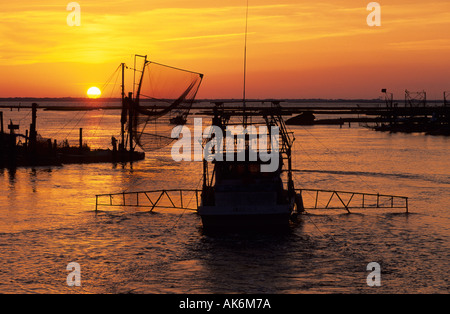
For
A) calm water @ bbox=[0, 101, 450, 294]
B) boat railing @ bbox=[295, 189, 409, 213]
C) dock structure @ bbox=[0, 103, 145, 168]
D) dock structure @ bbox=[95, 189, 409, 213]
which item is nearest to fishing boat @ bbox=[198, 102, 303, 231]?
calm water @ bbox=[0, 101, 450, 294]

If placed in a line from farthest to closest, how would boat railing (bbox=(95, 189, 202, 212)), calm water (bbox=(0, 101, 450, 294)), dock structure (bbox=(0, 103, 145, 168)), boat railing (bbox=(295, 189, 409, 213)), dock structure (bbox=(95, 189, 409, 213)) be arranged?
1. dock structure (bbox=(0, 103, 145, 168))
2. boat railing (bbox=(95, 189, 202, 212))
3. boat railing (bbox=(295, 189, 409, 213))
4. dock structure (bbox=(95, 189, 409, 213))
5. calm water (bbox=(0, 101, 450, 294))

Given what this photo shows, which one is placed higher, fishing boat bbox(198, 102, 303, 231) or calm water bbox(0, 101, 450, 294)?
fishing boat bbox(198, 102, 303, 231)

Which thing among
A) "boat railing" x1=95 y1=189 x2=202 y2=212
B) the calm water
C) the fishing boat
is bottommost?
the calm water

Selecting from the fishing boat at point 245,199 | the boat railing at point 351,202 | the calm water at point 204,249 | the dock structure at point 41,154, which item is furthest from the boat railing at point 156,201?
the dock structure at point 41,154

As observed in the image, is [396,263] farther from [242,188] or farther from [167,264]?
[167,264]

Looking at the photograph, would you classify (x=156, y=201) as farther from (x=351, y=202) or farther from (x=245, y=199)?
(x=351, y=202)

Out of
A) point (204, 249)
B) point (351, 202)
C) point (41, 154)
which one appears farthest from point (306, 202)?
point (41, 154)

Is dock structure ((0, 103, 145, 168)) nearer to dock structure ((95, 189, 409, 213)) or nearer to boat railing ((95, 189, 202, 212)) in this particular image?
boat railing ((95, 189, 202, 212))

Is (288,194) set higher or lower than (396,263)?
higher

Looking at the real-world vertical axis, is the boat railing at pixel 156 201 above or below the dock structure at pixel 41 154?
below

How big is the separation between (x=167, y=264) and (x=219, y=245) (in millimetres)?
4425

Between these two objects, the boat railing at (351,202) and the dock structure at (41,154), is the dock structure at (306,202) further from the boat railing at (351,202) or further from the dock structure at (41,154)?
the dock structure at (41,154)
